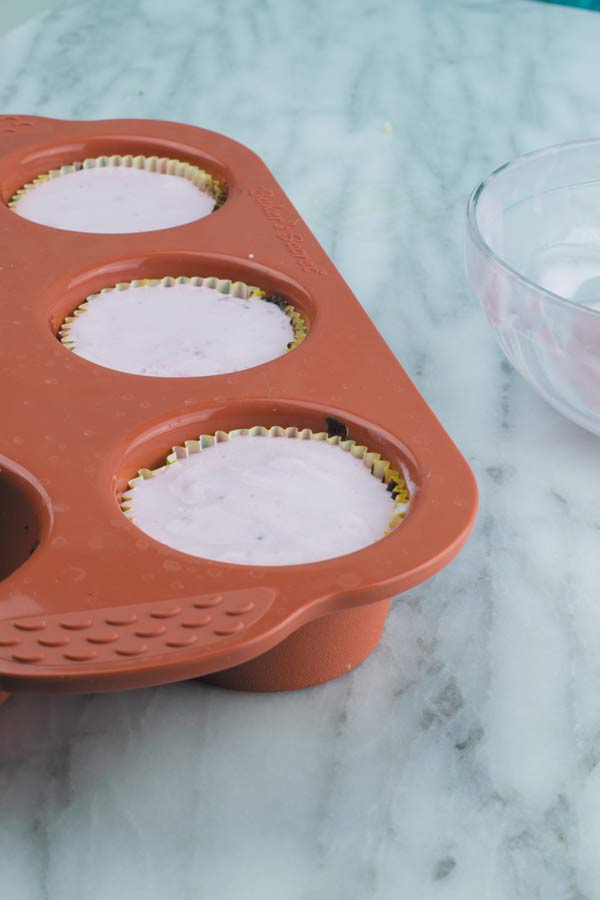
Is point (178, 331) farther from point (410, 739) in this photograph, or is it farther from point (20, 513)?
point (410, 739)

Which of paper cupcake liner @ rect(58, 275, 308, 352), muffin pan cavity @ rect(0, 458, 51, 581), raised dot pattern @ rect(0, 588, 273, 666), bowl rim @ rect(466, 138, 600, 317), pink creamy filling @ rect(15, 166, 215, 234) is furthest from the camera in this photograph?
pink creamy filling @ rect(15, 166, 215, 234)

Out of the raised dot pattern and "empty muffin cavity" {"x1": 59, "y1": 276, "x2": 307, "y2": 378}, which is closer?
the raised dot pattern

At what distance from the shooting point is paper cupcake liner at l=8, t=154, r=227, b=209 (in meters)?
1.34

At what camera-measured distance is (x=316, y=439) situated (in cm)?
94

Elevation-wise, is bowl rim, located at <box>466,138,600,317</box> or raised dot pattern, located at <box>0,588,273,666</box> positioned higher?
raised dot pattern, located at <box>0,588,273,666</box>

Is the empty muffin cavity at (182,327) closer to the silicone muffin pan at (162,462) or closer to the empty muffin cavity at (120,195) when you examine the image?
the silicone muffin pan at (162,462)

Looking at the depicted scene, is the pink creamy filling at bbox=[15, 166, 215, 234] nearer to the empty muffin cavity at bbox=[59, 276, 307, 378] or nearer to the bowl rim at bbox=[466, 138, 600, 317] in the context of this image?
the empty muffin cavity at bbox=[59, 276, 307, 378]

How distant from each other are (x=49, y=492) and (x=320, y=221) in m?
0.78

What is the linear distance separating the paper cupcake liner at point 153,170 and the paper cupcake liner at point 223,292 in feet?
0.63

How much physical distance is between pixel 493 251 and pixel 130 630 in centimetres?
52

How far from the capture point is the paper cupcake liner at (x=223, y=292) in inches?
42.9

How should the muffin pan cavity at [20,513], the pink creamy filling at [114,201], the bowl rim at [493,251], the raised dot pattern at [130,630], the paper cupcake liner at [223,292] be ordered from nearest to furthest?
1. the raised dot pattern at [130,630]
2. the muffin pan cavity at [20,513]
3. the bowl rim at [493,251]
4. the paper cupcake liner at [223,292]
5. the pink creamy filling at [114,201]

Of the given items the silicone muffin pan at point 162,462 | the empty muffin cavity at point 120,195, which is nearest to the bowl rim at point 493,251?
the silicone muffin pan at point 162,462

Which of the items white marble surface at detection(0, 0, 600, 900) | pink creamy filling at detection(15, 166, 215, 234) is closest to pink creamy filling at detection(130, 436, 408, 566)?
white marble surface at detection(0, 0, 600, 900)
